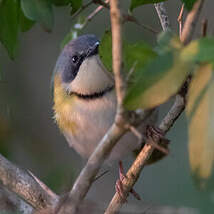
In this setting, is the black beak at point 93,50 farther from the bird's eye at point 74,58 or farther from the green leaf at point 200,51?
the green leaf at point 200,51

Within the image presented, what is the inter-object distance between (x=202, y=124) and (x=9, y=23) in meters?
0.87

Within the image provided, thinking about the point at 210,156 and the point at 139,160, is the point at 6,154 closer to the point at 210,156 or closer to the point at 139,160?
the point at 139,160

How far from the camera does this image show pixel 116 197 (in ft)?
7.55

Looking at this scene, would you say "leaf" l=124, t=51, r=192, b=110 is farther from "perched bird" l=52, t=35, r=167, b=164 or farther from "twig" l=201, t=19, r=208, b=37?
"perched bird" l=52, t=35, r=167, b=164

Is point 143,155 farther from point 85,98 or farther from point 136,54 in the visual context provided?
point 136,54

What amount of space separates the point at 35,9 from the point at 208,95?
0.60 m

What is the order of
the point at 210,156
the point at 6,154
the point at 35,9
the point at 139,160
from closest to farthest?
the point at 210,156
the point at 35,9
the point at 139,160
the point at 6,154

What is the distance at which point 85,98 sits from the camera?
103 inches

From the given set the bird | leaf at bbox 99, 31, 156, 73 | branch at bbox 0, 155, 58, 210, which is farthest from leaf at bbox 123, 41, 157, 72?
the bird

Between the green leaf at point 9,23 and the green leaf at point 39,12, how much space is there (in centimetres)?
20

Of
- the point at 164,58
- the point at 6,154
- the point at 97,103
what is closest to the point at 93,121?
the point at 97,103

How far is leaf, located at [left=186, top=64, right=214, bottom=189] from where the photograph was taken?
1.11m

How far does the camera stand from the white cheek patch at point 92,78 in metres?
2.57

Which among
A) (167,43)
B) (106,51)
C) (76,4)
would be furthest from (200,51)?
(76,4)
